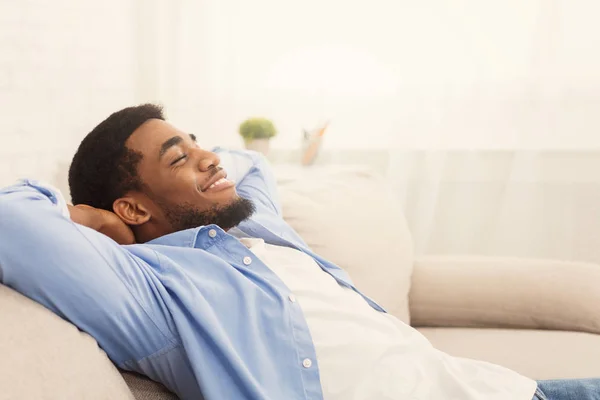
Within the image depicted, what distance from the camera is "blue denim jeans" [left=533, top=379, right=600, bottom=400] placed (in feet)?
4.37

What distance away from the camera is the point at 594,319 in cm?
186

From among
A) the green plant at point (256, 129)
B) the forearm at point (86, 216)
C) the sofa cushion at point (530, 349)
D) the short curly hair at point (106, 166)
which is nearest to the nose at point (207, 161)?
the short curly hair at point (106, 166)

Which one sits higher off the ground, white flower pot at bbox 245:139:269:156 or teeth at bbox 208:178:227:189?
teeth at bbox 208:178:227:189

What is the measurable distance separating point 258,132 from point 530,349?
3.95ft

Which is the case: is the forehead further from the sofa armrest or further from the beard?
the sofa armrest

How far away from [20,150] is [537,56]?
A: 1860 mm

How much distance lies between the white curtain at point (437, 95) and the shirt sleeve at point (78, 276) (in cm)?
180

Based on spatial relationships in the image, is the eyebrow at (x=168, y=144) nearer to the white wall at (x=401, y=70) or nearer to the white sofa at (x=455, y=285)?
the white sofa at (x=455, y=285)

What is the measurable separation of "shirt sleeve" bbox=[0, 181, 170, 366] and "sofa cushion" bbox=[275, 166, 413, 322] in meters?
0.81

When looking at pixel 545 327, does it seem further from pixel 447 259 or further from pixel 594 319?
pixel 447 259

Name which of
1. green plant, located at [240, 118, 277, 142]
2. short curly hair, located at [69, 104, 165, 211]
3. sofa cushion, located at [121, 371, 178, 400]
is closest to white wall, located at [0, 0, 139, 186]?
green plant, located at [240, 118, 277, 142]

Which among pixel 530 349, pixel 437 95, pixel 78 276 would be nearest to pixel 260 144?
pixel 437 95

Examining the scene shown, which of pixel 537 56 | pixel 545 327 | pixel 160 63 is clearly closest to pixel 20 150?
pixel 160 63

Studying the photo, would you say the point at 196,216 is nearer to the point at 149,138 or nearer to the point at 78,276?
the point at 149,138
